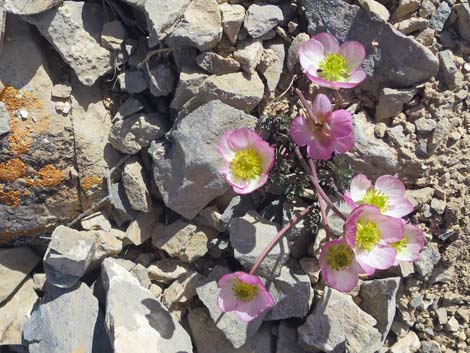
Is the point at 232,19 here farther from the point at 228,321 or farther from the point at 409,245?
the point at 228,321

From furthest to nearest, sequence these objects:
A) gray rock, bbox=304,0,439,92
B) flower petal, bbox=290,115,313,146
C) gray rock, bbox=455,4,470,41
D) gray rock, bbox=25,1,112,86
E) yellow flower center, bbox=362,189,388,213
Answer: gray rock, bbox=455,4,470,41 < gray rock, bbox=304,0,439,92 < gray rock, bbox=25,1,112,86 < yellow flower center, bbox=362,189,388,213 < flower petal, bbox=290,115,313,146

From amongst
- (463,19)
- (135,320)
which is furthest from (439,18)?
(135,320)

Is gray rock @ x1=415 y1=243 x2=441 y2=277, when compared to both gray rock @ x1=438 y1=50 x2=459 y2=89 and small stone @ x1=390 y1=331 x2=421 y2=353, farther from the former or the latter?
gray rock @ x1=438 y1=50 x2=459 y2=89

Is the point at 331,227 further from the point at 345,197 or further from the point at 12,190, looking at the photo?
the point at 12,190

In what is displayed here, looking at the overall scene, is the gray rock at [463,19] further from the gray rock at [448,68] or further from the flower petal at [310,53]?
the flower petal at [310,53]

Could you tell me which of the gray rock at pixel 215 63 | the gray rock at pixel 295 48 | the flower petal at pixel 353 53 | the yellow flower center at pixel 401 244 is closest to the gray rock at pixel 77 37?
the gray rock at pixel 215 63

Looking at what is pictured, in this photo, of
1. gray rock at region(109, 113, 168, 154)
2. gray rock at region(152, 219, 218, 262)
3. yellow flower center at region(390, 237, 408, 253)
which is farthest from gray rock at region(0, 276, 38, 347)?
yellow flower center at region(390, 237, 408, 253)
